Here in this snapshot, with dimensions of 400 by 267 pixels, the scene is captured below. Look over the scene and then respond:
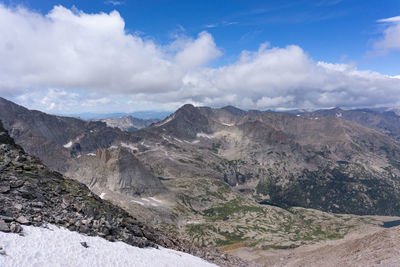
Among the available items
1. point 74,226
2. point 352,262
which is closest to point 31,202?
point 74,226

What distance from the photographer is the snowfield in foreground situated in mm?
19516

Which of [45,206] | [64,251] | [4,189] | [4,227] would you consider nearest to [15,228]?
[4,227]

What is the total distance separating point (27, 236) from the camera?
71.5ft

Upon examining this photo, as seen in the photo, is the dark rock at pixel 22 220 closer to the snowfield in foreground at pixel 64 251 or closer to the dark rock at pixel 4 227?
the snowfield in foreground at pixel 64 251

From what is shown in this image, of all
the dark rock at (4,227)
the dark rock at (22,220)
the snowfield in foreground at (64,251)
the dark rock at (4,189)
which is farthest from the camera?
the dark rock at (4,189)

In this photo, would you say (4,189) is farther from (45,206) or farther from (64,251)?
(64,251)

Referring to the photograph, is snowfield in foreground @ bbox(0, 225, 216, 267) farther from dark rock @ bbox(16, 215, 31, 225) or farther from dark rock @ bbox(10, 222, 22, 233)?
dark rock @ bbox(16, 215, 31, 225)

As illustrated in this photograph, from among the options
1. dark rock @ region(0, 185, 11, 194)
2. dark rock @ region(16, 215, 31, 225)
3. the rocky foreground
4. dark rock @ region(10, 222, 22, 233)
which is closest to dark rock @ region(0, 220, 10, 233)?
the rocky foreground

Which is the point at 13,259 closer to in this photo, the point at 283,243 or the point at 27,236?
the point at 27,236

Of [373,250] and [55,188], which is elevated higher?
[55,188]

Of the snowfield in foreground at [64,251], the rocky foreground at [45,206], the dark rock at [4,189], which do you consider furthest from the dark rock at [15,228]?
the dark rock at [4,189]

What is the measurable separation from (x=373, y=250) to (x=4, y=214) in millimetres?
59733

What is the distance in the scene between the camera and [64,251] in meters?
22.5

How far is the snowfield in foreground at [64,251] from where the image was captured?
1952cm
